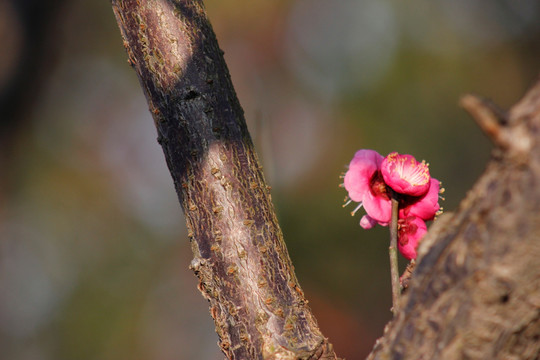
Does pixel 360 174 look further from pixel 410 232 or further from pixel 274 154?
pixel 274 154

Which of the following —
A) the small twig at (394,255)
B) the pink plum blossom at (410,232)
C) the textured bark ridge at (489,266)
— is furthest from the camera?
the pink plum blossom at (410,232)

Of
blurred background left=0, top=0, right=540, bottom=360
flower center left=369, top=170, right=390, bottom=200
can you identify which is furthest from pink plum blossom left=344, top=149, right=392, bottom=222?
blurred background left=0, top=0, right=540, bottom=360

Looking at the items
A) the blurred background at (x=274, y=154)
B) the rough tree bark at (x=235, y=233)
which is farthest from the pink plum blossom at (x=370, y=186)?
the blurred background at (x=274, y=154)

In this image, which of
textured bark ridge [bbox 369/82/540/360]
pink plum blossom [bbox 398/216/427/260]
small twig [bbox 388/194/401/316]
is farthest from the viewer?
pink plum blossom [bbox 398/216/427/260]

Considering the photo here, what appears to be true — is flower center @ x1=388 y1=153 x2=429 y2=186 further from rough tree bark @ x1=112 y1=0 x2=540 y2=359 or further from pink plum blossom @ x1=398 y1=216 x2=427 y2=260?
rough tree bark @ x1=112 y1=0 x2=540 y2=359

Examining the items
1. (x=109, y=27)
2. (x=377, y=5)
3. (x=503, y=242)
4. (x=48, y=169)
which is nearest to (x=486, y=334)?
(x=503, y=242)

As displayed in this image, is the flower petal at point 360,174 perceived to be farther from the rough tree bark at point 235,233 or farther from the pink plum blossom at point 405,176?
the rough tree bark at point 235,233
